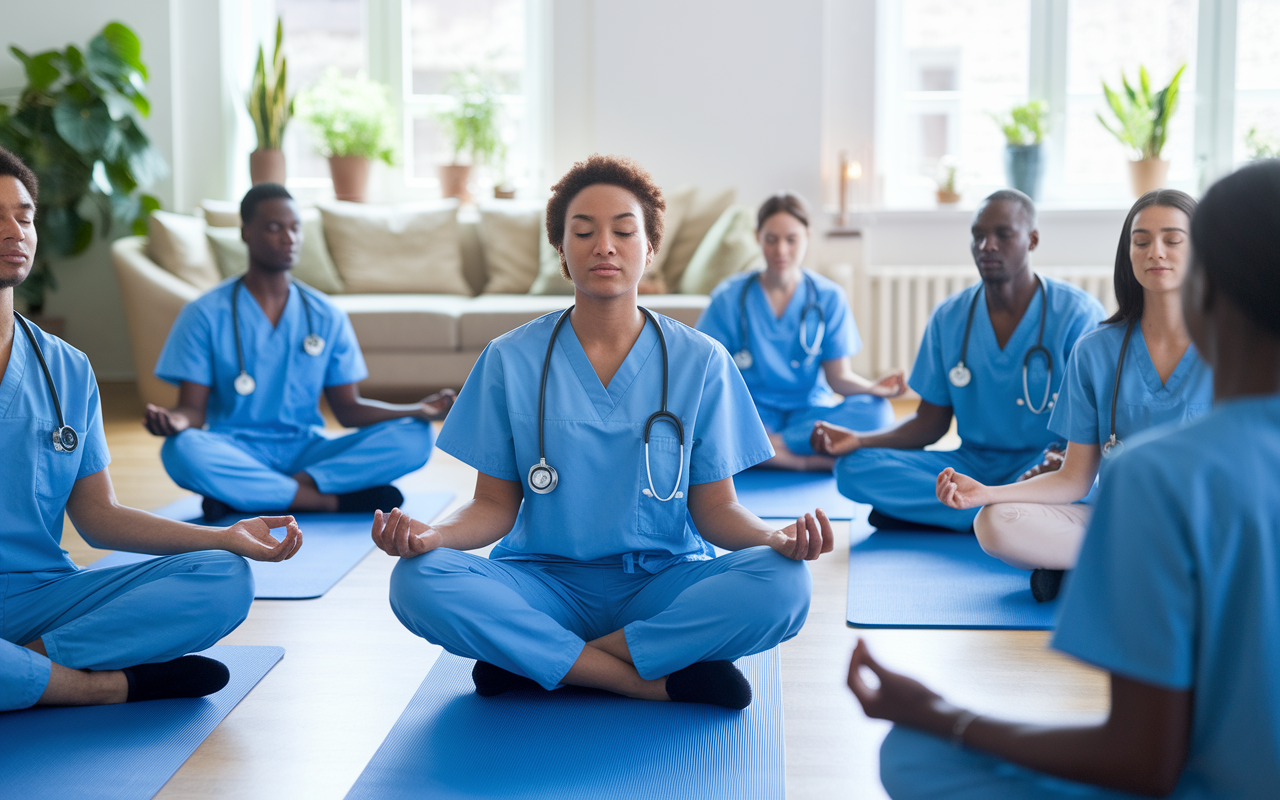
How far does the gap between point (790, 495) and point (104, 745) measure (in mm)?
2212

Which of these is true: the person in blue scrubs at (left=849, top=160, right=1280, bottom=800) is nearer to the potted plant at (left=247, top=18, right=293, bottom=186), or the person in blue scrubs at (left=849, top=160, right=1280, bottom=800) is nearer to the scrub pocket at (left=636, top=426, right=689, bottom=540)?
the scrub pocket at (left=636, top=426, right=689, bottom=540)

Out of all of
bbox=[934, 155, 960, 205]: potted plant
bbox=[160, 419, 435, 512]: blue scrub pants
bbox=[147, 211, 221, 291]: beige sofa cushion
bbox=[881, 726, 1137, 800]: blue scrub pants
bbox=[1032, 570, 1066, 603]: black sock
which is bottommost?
bbox=[1032, 570, 1066, 603]: black sock

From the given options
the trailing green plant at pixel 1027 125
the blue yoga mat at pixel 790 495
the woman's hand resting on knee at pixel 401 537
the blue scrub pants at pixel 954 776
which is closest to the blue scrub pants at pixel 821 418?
the blue yoga mat at pixel 790 495

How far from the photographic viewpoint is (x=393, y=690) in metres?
2.05

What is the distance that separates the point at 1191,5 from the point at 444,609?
18.6 feet

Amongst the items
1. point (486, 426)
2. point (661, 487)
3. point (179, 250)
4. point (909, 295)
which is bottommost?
point (661, 487)

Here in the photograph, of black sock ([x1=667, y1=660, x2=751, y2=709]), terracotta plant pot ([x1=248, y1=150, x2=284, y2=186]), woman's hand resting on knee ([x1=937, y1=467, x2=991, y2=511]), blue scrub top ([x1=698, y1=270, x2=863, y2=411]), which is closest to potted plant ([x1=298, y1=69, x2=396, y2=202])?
Result: terracotta plant pot ([x1=248, y1=150, x2=284, y2=186])

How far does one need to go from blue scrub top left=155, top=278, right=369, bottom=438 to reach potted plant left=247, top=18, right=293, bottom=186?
8.99ft

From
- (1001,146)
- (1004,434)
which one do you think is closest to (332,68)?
(1001,146)

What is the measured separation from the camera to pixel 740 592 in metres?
1.84

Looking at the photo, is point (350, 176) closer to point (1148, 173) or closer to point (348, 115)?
point (348, 115)

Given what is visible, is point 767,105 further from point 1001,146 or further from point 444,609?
point 444,609

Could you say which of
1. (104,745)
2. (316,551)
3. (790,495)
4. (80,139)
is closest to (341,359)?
(316,551)

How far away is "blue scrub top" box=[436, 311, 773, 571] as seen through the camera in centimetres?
198
